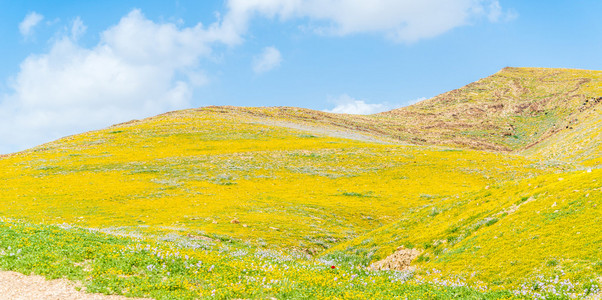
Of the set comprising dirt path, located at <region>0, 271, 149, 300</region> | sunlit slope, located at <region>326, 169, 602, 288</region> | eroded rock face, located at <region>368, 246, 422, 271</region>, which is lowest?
eroded rock face, located at <region>368, 246, 422, 271</region>

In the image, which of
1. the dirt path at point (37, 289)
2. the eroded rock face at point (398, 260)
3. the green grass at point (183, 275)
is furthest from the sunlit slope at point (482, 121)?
the dirt path at point (37, 289)

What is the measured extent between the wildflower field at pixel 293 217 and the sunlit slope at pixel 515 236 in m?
0.11

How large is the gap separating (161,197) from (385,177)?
38.9 m

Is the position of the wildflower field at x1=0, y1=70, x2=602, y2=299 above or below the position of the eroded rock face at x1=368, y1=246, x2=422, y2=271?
above

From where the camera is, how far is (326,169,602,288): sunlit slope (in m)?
16.2

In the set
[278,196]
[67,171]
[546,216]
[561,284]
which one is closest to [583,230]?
[546,216]

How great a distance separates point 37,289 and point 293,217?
30983 mm

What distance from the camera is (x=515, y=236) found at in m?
19.8

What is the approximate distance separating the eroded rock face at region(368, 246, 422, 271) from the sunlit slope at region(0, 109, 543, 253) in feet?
31.7

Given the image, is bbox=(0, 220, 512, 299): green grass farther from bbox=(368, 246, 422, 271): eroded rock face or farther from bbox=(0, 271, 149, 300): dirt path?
bbox=(368, 246, 422, 271): eroded rock face

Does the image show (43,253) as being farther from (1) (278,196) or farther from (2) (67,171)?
(2) (67,171)

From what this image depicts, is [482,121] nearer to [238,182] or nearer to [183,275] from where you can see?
[238,182]

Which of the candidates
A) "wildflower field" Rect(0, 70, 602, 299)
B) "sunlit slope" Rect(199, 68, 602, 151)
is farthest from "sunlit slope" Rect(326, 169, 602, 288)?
"sunlit slope" Rect(199, 68, 602, 151)

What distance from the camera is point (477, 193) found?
31641mm
